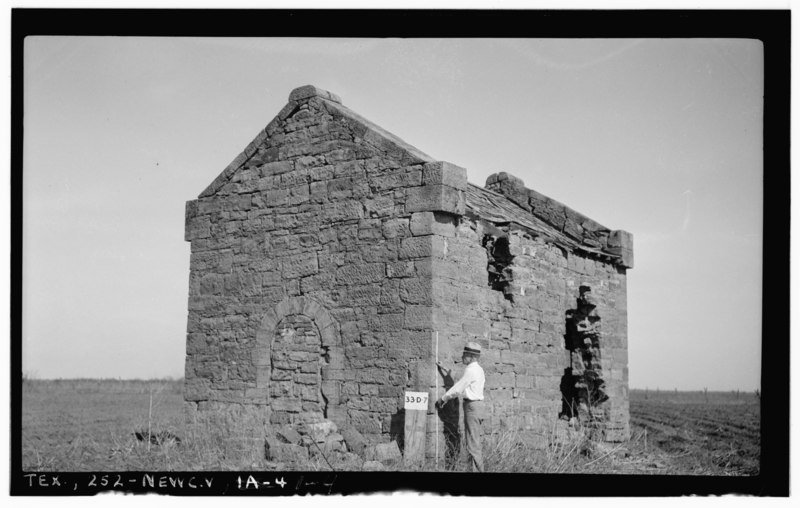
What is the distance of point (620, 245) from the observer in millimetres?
15219

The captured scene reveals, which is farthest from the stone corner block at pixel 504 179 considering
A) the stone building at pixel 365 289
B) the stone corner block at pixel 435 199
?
the stone corner block at pixel 435 199

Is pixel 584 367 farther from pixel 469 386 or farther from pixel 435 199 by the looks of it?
pixel 435 199

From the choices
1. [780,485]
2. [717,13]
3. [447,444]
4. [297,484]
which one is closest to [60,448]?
[297,484]

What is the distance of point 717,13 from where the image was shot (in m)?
9.31

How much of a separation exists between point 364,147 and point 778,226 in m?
4.83

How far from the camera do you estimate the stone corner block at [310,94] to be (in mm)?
11844

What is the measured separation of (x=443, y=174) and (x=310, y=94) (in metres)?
2.55

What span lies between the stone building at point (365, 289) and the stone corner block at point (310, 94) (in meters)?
0.03

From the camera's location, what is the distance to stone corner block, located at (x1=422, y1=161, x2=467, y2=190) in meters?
10.4

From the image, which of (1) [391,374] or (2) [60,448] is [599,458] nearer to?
(1) [391,374]

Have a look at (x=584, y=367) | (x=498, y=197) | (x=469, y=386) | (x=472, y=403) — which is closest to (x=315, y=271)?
(x=469, y=386)

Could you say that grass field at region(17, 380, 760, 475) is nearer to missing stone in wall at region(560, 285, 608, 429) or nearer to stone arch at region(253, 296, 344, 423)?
missing stone in wall at region(560, 285, 608, 429)

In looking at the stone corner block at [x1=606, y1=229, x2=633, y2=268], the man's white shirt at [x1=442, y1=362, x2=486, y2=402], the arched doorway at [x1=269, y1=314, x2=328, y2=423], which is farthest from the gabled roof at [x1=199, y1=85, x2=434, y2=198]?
the stone corner block at [x1=606, y1=229, x2=633, y2=268]

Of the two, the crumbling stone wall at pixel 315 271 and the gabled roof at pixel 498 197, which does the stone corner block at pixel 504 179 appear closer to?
the gabled roof at pixel 498 197
